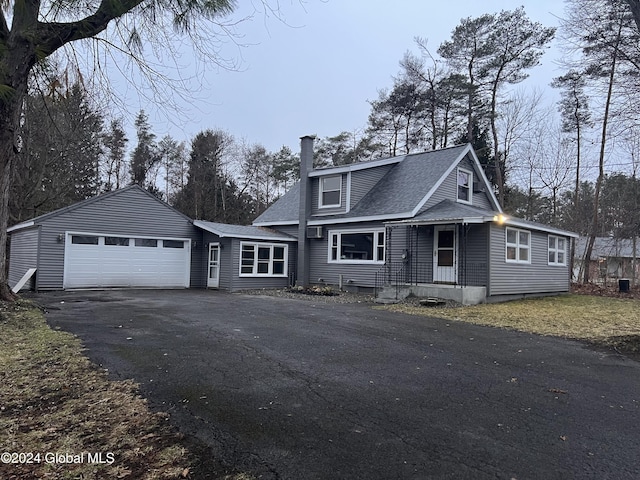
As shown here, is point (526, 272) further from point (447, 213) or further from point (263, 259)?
point (263, 259)

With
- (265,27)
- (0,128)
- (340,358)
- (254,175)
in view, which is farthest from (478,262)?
(254,175)

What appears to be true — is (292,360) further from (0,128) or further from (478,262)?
(478,262)

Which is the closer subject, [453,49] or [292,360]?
[292,360]

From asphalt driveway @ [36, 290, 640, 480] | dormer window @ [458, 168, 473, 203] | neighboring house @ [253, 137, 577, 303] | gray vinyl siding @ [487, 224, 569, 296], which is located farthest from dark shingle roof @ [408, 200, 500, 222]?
asphalt driveway @ [36, 290, 640, 480]

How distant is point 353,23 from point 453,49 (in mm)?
22330

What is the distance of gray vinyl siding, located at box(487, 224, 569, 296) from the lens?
13406mm

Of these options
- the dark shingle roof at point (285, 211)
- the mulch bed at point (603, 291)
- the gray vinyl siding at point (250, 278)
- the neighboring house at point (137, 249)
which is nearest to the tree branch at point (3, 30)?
the neighboring house at point (137, 249)

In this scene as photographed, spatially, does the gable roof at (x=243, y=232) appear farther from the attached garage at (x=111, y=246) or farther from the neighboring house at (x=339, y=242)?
the attached garage at (x=111, y=246)

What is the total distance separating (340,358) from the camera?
18.5 feet

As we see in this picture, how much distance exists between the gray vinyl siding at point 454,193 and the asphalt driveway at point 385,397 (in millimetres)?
8452

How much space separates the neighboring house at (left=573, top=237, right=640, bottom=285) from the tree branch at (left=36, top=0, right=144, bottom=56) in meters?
24.6

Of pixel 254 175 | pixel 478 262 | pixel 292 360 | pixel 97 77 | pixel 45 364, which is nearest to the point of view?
pixel 45 364

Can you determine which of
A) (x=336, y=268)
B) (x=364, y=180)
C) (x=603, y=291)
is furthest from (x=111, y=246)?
(x=603, y=291)

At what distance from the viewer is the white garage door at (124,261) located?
15.9 metres
